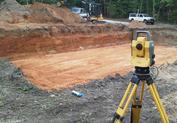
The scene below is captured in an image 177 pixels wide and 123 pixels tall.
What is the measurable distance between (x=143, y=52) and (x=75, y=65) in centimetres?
918

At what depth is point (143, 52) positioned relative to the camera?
4391 mm

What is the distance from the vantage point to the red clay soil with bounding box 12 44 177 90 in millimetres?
10617

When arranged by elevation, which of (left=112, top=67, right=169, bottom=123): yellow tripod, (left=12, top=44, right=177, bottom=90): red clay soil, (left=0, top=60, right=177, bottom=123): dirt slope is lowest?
(left=12, top=44, right=177, bottom=90): red clay soil

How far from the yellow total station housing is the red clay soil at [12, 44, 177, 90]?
5.06 metres

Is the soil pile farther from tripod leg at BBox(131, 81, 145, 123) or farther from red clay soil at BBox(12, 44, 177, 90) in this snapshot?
tripod leg at BBox(131, 81, 145, 123)

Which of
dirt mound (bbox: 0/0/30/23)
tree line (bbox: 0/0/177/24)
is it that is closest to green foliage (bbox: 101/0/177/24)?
tree line (bbox: 0/0/177/24)

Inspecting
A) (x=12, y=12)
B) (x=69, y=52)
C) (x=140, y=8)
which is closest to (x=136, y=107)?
(x=69, y=52)

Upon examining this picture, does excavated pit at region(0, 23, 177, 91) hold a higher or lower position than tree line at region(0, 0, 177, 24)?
lower

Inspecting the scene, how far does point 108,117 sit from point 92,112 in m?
0.40

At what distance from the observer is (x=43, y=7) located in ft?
68.9

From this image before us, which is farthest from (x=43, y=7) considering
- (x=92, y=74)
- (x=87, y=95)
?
(x=87, y=95)

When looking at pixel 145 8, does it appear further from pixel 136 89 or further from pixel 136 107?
pixel 136 89

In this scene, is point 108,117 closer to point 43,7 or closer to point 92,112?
point 92,112

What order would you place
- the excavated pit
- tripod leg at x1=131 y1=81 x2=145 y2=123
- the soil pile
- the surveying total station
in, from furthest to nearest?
the soil pile < the excavated pit < tripod leg at x1=131 y1=81 x2=145 y2=123 < the surveying total station
